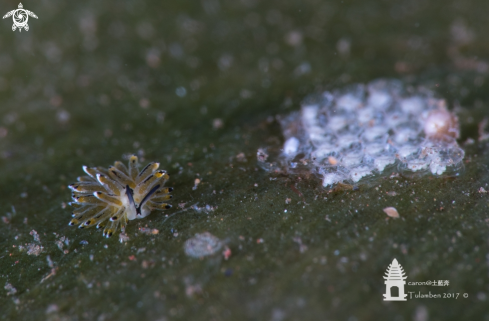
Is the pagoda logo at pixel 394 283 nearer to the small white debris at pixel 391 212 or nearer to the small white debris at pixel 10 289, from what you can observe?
the small white debris at pixel 391 212

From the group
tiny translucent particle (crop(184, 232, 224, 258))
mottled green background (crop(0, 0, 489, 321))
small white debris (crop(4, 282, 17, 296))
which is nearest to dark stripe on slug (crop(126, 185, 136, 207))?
mottled green background (crop(0, 0, 489, 321))

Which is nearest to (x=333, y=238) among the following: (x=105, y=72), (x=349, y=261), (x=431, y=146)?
(x=349, y=261)

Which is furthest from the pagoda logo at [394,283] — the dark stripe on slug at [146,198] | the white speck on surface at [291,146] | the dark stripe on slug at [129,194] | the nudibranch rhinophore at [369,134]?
the dark stripe on slug at [129,194]

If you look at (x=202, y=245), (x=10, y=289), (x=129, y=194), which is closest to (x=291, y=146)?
(x=202, y=245)

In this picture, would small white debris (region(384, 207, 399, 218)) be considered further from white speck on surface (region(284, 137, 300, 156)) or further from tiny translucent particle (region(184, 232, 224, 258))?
tiny translucent particle (region(184, 232, 224, 258))

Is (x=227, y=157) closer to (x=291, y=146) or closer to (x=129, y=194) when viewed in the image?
(x=291, y=146)

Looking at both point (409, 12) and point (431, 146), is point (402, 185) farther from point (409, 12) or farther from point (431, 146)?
point (409, 12)
